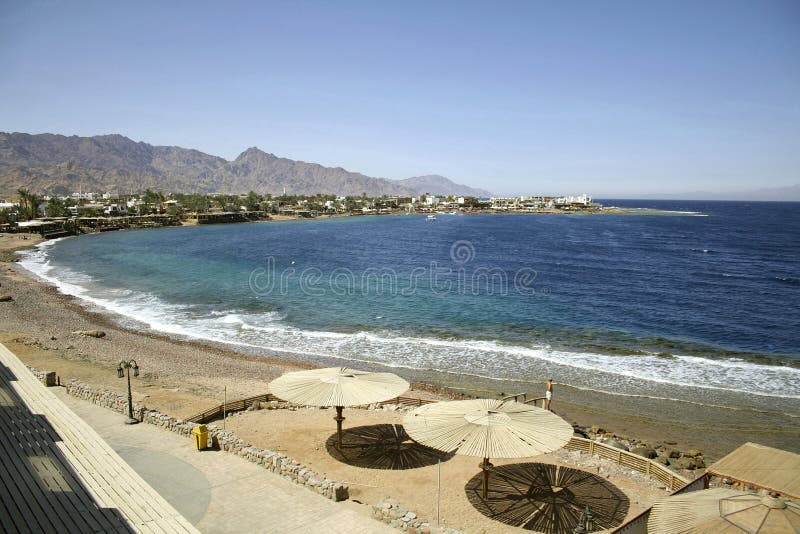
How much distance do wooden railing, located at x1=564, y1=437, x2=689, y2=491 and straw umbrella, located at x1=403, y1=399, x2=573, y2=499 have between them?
3293 mm

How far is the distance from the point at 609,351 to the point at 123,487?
1021 inches

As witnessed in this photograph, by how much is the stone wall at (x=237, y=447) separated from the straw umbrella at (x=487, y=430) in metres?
2.31

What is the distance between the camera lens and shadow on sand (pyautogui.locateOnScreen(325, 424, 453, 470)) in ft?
46.3

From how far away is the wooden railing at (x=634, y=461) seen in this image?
12907mm

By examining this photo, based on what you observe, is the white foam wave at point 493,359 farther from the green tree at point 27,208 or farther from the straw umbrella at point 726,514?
the green tree at point 27,208

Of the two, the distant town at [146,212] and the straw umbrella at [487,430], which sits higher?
the distant town at [146,212]

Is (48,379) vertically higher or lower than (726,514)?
lower

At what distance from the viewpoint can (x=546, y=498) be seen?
40.5 ft

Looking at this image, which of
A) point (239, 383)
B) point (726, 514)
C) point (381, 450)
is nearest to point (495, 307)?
point (239, 383)

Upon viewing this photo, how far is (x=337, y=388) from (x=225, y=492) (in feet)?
12.6

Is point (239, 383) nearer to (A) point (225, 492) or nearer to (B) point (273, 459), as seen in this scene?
(B) point (273, 459)

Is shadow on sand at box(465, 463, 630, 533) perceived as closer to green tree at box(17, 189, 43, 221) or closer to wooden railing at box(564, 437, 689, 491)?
wooden railing at box(564, 437, 689, 491)

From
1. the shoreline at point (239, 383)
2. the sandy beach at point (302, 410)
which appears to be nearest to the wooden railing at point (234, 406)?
the sandy beach at point (302, 410)

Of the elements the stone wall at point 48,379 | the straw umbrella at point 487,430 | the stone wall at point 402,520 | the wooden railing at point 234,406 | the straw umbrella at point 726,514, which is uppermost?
the straw umbrella at point 726,514
